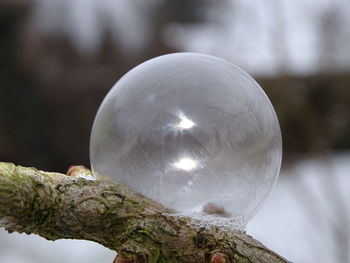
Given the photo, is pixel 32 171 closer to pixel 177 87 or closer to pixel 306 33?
pixel 177 87

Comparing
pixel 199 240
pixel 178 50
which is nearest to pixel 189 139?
pixel 199 240

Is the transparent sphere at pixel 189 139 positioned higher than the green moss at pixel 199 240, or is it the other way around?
the transparent sphere at pixel 189 139

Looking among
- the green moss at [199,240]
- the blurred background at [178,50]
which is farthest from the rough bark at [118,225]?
the blurred background at [178,50]

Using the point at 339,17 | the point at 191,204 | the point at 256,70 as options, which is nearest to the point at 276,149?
the point at 191,204

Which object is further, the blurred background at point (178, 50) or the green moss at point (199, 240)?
the blurred background at point (178, 50)

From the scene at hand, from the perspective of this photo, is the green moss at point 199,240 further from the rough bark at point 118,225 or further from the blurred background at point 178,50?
the blurred background at point 178,50

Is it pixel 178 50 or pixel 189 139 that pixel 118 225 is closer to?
pixel 189 139
